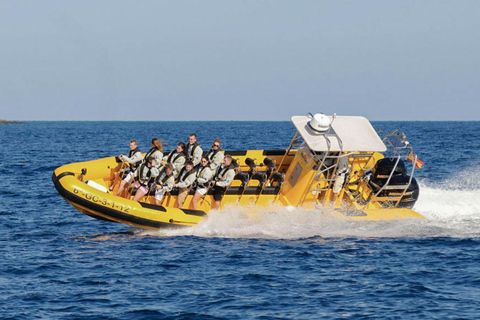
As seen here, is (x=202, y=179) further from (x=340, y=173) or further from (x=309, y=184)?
(x=340, y=173)

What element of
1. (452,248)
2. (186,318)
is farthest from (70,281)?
(452,248)

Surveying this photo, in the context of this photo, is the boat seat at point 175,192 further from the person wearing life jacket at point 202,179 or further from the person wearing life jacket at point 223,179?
the person wearing life jacket at point 223,179

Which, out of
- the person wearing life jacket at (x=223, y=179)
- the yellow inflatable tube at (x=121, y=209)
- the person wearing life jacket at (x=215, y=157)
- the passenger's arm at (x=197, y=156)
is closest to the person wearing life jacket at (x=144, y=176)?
the yellow inflatable tube at (x=121, y=209)

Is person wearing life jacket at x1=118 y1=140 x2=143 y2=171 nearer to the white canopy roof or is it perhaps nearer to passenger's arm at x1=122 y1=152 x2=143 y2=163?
passenger's arm at x1=122 y1=152 x2=143 y2=163

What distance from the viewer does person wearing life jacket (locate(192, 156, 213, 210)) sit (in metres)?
12.8

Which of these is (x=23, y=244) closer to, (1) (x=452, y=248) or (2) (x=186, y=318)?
(2) (x=186, y=318)

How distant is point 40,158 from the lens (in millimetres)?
33031

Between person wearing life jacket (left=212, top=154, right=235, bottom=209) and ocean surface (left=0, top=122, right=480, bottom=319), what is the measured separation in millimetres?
316

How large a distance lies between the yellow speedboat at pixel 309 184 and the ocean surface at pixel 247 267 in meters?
0.36

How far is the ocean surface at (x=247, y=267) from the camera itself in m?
8.55

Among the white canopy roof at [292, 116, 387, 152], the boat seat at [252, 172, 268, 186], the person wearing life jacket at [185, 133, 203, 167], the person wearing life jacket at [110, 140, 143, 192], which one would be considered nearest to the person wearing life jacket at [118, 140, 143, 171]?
the person wearing life jacket at [110, 140, 143, 192]

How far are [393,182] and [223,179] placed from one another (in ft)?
11.6

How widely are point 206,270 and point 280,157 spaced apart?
5050 millimetres

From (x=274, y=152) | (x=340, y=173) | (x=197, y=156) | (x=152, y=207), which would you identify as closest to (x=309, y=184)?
(x=340, y=173)
